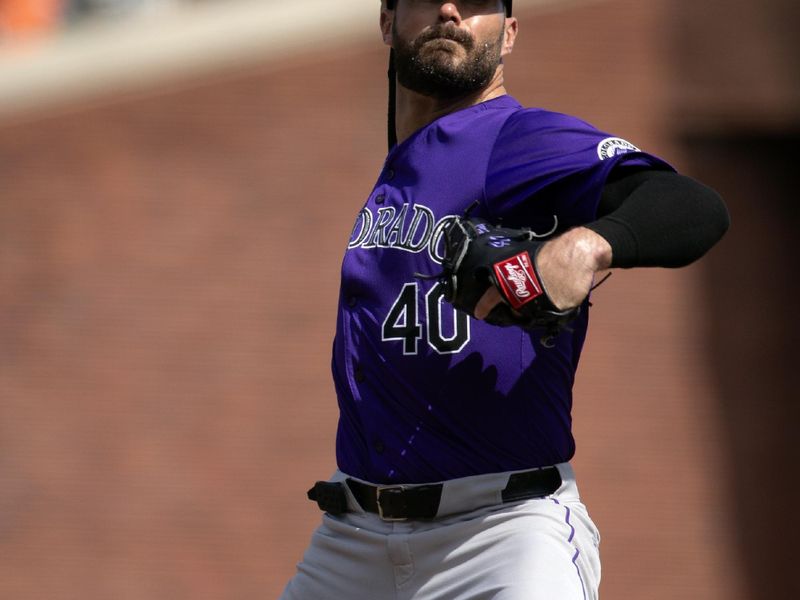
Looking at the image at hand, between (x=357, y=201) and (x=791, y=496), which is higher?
(x=357, y=201)

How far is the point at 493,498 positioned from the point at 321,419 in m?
6.58

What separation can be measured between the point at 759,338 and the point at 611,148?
7192mm

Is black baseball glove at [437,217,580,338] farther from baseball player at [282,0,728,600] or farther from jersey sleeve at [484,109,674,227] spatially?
jersey sleeve at [484,109,674,227]

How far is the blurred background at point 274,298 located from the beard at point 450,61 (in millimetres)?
6281

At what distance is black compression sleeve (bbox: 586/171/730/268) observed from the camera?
8.66ft

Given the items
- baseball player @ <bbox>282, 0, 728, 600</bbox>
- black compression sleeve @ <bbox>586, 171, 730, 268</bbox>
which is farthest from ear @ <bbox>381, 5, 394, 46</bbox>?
black compression sleeve @ <bbox>586, 171, 730, 268</bbox>

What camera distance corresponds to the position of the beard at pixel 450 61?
326cm

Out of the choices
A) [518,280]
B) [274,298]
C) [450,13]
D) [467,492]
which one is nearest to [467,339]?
[467,492]

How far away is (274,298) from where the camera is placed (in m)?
9.58

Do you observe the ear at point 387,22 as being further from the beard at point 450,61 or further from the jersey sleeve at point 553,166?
the jersey sleeve at point 553,166

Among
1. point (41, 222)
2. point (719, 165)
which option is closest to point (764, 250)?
point (719, 165)

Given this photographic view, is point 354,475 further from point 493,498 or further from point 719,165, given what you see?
point 719,165

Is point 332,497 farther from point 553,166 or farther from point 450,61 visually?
point 450,61

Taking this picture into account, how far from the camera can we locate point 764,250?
31.9ft
